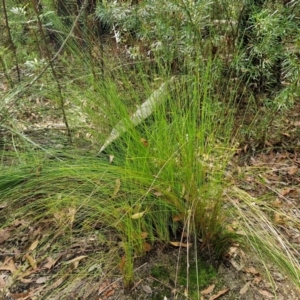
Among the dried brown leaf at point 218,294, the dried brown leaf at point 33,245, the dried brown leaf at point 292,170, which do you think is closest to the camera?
the dried brown leaf at point 218,294

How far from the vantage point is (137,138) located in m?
1.70

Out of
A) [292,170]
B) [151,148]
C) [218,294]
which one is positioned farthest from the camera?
[292,170]

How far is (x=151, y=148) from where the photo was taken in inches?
64.9

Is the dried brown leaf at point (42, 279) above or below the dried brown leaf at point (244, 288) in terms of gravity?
above

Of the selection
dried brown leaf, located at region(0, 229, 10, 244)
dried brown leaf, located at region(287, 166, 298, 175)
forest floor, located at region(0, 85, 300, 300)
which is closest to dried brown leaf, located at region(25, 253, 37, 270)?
forest floor, located at region(0, 85, 300, 300)

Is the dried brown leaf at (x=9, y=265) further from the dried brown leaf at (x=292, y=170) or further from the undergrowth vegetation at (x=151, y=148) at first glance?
the dried brown leaf at (x=292, y=170)

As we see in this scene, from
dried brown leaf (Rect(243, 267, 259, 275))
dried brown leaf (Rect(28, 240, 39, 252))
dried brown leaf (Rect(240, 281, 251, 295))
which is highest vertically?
dried brown leaf (Rect(28, 240, 39, 252))

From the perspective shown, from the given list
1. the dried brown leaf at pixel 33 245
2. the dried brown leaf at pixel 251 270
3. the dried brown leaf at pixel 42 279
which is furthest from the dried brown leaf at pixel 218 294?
the dried brown leaf at pixel 33 245

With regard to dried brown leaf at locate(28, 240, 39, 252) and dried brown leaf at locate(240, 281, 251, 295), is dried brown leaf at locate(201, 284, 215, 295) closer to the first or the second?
dried brown leaf at locate(240, 281, 251, 295)

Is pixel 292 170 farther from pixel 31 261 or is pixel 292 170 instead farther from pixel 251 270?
pixel 31 261

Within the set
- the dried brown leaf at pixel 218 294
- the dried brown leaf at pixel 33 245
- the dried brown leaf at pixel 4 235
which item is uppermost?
the dried brown leaf at pixel 4 235

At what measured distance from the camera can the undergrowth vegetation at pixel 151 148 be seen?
153cm

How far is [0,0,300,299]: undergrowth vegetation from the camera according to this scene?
1533mm

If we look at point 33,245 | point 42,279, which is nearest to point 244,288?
point 42,279
